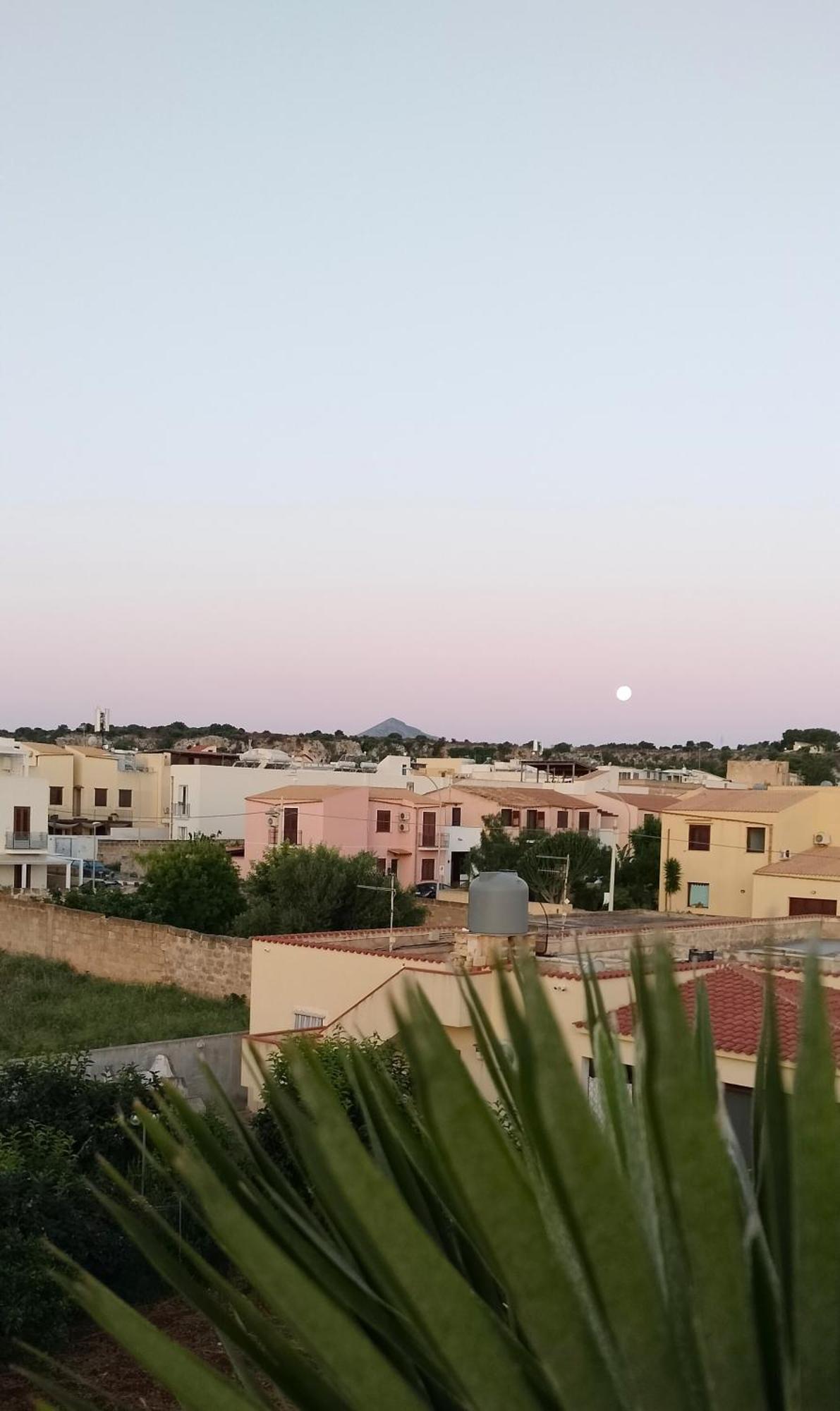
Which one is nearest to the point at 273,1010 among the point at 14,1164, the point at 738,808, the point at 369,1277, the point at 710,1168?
the point at 14,1164

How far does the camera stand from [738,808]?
1462 inches

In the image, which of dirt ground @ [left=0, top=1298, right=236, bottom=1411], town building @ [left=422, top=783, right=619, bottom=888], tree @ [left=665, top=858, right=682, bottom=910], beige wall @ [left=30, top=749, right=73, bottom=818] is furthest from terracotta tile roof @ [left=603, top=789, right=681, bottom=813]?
dirt ground @ [left=0, top=1298, right=236, bottom=1411]

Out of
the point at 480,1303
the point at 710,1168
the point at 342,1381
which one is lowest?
the point at 342,1381

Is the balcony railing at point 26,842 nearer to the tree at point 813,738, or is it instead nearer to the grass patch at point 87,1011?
the grass patch at point 87,1011

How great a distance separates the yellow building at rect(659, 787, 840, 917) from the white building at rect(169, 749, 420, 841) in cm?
1775

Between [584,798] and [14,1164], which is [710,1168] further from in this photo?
[584,798]

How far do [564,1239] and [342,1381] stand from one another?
0.33 metres

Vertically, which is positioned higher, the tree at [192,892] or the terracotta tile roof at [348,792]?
the terracotta tile roof at [348,792]

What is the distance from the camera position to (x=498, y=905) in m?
13.1

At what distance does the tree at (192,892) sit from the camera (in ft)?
108

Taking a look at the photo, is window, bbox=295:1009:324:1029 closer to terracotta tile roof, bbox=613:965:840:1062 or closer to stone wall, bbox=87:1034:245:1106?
stone wall, bbox=87:1034:245:1106

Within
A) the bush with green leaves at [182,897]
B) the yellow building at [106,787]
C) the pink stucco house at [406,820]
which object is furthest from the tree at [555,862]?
the yellow building at [106,787]

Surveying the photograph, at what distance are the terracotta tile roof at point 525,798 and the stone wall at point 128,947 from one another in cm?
2145

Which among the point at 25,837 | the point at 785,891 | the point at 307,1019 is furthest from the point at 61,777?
the point at 307,1019
